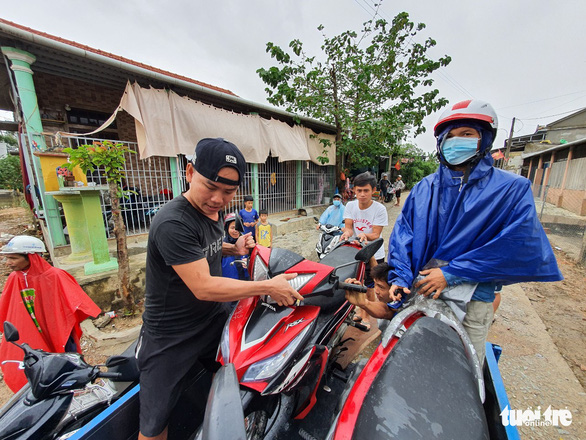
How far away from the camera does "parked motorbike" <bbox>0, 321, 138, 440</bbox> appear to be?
1.27 m

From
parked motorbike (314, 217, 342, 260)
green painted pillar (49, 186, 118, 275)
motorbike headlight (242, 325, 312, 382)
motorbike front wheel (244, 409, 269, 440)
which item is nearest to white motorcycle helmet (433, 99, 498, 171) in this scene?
motorbike headlight (242, 325, 312, 382)

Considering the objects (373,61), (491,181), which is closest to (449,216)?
(491,181)

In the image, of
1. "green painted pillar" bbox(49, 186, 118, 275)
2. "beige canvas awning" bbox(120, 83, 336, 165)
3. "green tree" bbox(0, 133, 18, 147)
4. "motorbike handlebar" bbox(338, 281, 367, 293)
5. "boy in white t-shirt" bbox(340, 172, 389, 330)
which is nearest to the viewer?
"motorbike handlebar" bbox(338, 281, 367, 293)

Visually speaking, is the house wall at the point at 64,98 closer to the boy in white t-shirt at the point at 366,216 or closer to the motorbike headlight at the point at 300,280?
the boy in white t-shirt at the point at 366,216

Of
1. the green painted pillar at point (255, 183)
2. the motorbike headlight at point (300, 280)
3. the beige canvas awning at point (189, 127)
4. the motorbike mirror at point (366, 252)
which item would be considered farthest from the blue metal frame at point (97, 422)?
the green painted pillar at point (255, 183)

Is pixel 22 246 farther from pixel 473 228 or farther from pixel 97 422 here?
pixel 473 228

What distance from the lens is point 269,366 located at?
1.21m

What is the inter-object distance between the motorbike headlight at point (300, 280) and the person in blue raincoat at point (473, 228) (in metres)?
0.59

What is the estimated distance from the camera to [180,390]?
52.3 inches

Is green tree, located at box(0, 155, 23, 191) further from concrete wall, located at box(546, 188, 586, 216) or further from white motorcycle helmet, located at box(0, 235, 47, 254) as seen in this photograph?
concrete wall, located at box(546, 188, 586, 216)

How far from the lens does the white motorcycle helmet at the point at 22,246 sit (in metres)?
2.20

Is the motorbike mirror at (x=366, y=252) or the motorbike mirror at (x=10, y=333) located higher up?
the motorbike mirror at (x=366, y=252)

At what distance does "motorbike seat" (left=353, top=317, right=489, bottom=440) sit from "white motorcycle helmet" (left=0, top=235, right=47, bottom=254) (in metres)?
2.94

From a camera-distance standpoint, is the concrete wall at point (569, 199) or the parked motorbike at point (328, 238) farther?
the concrete wall at point (569, 199)
